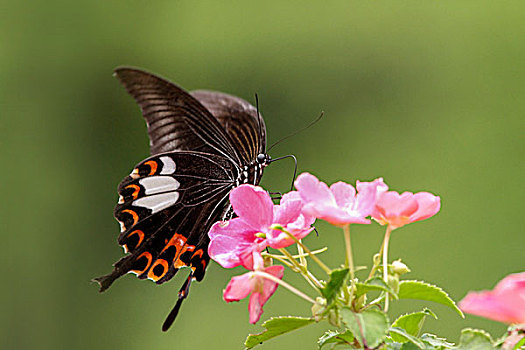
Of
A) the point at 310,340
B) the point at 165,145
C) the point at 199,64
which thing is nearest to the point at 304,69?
the point at 199,64

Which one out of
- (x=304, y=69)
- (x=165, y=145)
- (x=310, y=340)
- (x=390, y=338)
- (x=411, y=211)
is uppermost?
(x=304, y=69)

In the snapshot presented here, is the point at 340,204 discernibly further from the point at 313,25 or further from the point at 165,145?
the point at 313,25

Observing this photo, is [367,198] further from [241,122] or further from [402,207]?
[241,122]

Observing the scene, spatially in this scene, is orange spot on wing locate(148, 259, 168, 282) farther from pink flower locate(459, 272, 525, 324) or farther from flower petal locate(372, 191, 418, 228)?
pink flower locate(459, 272, 525, 324)

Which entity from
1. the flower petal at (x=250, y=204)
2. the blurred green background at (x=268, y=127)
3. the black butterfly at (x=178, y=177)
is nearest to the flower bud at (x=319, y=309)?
the flower petal at (x=250, y=204)

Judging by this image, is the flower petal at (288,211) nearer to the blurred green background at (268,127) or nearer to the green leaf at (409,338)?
the green leaf at (409,338)

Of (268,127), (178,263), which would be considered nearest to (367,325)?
(178,263)
